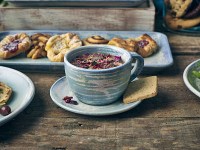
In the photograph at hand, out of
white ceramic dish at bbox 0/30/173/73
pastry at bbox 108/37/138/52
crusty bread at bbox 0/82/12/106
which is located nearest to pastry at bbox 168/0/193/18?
white ceramic dish at bbox 0/30/173/73

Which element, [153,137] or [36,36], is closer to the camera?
[153,137]

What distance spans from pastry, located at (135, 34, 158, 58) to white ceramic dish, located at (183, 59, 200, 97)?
6.2 inches

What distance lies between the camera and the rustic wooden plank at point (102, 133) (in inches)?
29.5

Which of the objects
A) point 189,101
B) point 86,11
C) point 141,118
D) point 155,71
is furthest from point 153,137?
point 86,11

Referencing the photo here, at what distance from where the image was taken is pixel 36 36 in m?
1.19

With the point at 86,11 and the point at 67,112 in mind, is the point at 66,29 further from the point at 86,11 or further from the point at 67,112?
the point at 67,112

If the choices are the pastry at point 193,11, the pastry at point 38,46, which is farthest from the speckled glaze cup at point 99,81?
the pastry at point 193,11

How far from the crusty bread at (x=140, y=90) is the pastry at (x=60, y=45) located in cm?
25

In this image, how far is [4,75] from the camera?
973 millimetres

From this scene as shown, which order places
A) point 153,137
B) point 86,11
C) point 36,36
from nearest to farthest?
point 153,137
point 36,36
point 86,11

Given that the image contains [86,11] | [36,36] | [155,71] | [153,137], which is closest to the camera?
[153,137]

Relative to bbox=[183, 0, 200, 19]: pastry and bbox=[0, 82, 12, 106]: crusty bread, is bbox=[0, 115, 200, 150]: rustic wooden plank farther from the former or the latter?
bbox=[183, 0, 200, 19]: pastry

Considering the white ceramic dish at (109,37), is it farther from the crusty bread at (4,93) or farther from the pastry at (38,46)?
the crusty bread at (4,93)

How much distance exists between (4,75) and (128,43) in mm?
368
